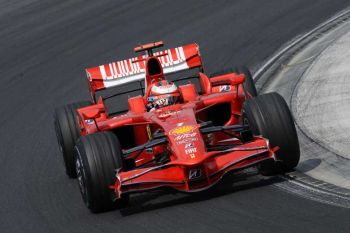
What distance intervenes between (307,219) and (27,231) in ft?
12.0

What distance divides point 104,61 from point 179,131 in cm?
1083

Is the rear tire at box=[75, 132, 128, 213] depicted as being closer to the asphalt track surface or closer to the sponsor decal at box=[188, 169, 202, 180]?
the asphalt track surface

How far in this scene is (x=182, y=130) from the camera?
12.3m

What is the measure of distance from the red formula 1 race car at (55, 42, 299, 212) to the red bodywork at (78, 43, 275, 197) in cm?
1

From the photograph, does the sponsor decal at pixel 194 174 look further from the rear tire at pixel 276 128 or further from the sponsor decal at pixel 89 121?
the sponsor decal at pixel 89 121

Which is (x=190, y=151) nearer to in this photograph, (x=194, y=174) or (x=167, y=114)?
(x=194, y=174)

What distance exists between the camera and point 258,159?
1207 cm

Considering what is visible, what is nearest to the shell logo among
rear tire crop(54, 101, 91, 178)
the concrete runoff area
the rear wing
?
the concrete runoff area

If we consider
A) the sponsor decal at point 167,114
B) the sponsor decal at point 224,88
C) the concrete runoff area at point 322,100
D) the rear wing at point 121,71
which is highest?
the rear wing at point 121,71

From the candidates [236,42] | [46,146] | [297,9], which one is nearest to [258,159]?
[46,146]

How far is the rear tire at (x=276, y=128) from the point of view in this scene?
40.8ft

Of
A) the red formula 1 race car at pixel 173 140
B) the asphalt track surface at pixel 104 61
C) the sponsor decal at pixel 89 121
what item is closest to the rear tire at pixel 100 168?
the red formula 1 race car at pixel 173 140

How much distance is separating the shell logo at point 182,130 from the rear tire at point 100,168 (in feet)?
2.43

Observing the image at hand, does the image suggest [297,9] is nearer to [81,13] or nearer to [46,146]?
[81,13]
